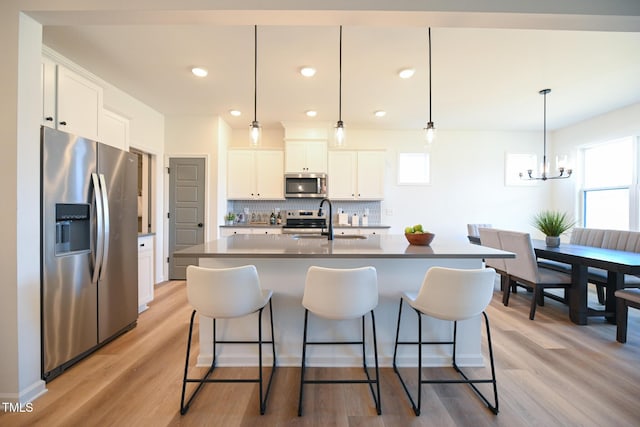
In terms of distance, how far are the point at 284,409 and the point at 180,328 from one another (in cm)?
161

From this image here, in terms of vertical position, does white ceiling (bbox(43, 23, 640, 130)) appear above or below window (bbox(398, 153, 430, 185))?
above

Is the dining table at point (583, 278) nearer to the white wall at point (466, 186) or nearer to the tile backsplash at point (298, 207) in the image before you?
the white wall at point (466, 186)

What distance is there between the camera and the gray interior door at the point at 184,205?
4.48 m

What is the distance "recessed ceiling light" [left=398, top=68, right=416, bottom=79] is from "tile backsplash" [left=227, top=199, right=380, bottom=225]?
250 cm

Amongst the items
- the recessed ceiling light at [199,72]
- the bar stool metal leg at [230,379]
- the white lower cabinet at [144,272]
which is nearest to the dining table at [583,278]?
the bar stool metal leg at [230,379]

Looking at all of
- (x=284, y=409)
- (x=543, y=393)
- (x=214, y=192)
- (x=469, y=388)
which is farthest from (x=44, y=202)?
(x=543, y=393)

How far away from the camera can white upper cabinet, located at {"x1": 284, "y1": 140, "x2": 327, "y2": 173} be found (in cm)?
478

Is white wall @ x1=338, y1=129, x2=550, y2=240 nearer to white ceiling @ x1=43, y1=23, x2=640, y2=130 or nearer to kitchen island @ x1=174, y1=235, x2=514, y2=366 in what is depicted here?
white ceiling @ x1=43, y1=23, x2=640, y2=130

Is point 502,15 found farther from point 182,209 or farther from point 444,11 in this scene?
point 182,209

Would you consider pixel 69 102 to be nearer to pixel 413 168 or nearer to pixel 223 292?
pixel 223 292

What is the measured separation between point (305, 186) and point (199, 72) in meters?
2.35

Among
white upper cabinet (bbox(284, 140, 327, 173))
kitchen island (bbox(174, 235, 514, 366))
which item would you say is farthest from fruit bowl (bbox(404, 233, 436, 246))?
white upper cabinet (bbox(284, 140, 327, 173))

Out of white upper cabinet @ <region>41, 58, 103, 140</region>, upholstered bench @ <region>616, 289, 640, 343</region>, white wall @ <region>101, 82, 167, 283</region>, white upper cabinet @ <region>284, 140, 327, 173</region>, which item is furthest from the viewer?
white upper cabinet @ <region>284, 140, 327, 173</region>

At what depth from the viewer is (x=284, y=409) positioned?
167 cm
